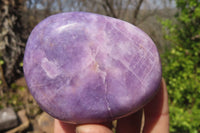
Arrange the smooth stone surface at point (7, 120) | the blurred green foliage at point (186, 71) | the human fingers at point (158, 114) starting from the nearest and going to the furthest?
the human fingers at point (158, 114) → the blurred green foliage at point (186, 71) → the smooth stone surface at point (7, 120)

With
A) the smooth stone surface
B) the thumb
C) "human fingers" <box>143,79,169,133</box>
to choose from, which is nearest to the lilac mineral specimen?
the thumb

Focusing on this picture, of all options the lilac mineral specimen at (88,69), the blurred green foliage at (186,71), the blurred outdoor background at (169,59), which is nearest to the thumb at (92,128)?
the lilac mineral specimen at (88,69)

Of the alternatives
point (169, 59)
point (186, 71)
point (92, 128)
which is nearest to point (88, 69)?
point (92, 128)

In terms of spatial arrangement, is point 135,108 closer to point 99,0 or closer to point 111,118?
point 111,118

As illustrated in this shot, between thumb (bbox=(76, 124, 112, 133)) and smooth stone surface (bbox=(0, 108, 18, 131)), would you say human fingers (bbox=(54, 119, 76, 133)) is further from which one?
smooth stone surface (bbox=(0, 108, 18, 131))

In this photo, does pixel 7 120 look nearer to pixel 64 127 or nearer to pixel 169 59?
pixel 64 127

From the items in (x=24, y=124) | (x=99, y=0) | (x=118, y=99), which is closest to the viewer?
(x=118, y=99)

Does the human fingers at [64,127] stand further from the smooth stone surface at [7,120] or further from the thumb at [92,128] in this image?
the smooth stone surface at [7,120]

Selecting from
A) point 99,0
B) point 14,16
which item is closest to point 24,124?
point 14,16
